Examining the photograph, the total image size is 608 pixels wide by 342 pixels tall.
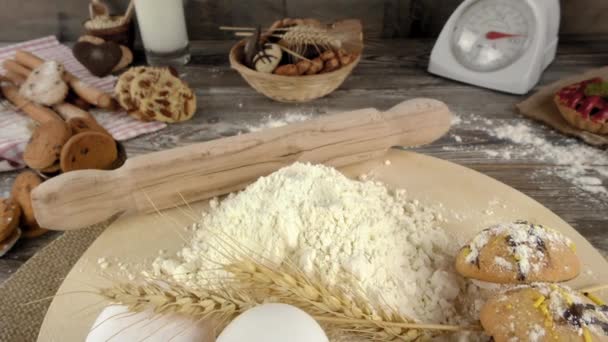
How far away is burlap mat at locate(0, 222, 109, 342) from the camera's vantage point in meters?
0.96

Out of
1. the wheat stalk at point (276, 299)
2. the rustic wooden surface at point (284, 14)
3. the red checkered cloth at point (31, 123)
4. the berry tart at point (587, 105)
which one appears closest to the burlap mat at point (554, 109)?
the berry tart at point (587, 105)

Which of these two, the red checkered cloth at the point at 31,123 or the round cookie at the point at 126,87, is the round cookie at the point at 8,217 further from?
the round cookie at the point at 126,87

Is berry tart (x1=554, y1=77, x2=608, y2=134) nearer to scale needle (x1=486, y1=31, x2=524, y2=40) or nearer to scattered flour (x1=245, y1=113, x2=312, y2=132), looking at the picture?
scale needle (x1=486, y1=31, x2=524, y2=40)

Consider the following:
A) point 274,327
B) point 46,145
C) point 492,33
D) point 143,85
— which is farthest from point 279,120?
Result: point 274,327

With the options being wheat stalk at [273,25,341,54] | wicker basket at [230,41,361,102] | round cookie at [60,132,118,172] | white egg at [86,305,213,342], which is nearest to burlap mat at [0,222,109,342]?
round cookie at [60,132,118,172]

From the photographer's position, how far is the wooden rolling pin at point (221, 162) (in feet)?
3.06

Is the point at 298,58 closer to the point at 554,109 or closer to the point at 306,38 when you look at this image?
the point at 306,38

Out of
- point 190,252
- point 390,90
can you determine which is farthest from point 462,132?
point 190,252

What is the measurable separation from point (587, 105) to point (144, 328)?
4.49ft

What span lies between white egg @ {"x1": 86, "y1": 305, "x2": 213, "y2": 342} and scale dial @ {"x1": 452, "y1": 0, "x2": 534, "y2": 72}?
1.42 m

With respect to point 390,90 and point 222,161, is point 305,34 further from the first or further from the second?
point 222,161

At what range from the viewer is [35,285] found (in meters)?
1.05

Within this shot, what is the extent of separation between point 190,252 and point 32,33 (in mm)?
1726

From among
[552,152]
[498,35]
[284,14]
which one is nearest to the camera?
[552,152]
